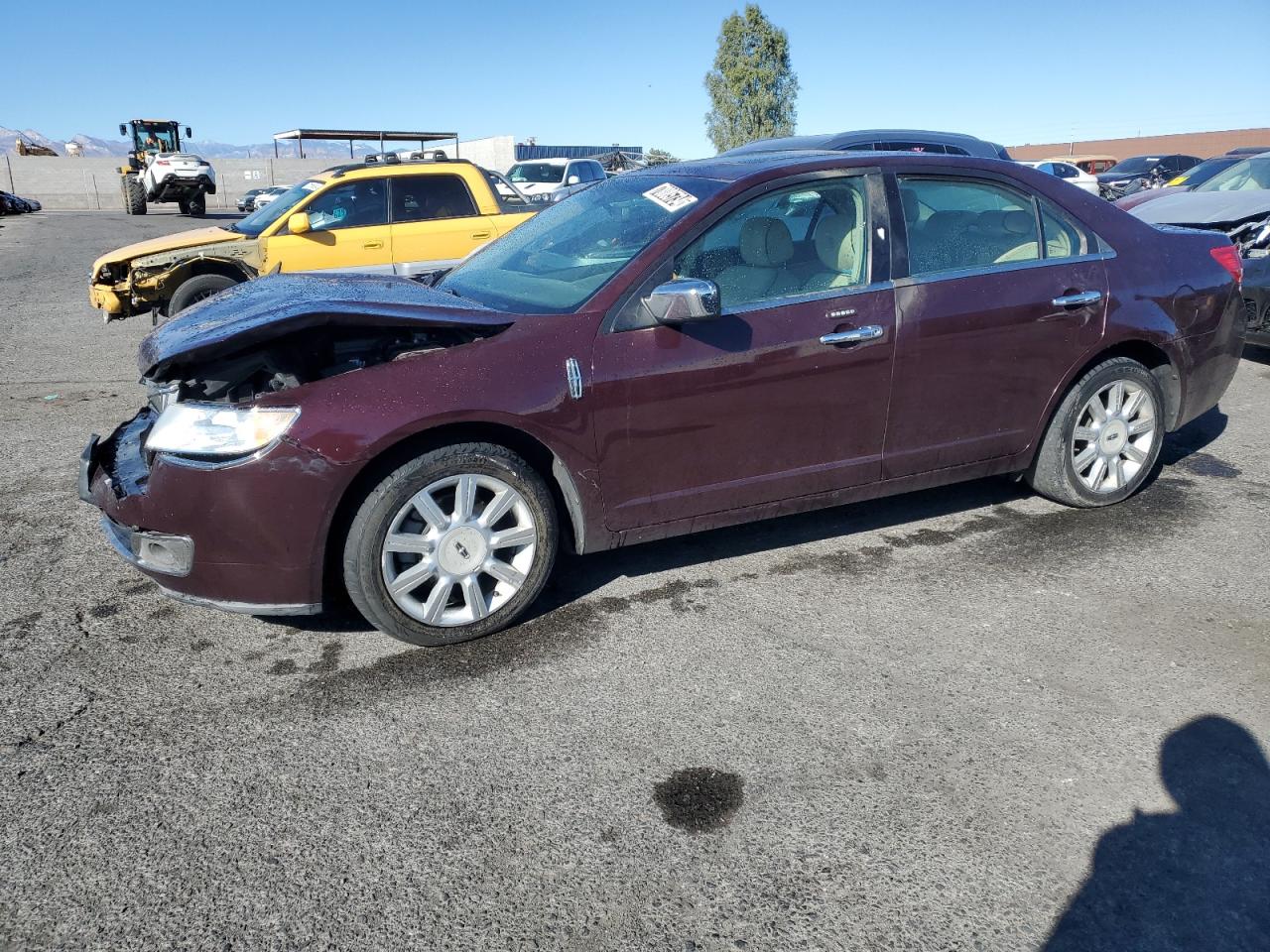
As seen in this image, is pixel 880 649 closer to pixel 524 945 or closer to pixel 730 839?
pixel 730 839

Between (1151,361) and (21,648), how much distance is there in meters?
5.04

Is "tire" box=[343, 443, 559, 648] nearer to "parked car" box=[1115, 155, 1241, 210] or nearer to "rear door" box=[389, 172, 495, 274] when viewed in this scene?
"rear door" box=[389, 172, 495, 274]

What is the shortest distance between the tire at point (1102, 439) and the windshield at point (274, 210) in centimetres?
777

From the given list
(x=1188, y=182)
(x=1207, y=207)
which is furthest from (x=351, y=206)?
(x=1188, y=182)

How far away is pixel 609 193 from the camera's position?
4.43 meters

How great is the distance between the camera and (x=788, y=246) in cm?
386

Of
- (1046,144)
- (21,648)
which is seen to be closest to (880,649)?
(21,648)

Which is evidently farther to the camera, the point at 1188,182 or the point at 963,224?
the point at 1188,182

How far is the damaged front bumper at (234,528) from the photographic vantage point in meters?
3.09

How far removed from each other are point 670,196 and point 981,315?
1.42 metres

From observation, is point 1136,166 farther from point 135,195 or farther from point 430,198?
point 135,195

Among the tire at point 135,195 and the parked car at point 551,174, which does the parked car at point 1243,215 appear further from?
the tire at point 135,195

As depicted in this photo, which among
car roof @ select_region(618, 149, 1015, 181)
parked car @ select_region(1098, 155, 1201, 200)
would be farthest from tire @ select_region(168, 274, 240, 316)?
parked car @ select_region(1098, 155, 1201, 200)

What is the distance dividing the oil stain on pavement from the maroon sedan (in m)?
Answer: 1.08
